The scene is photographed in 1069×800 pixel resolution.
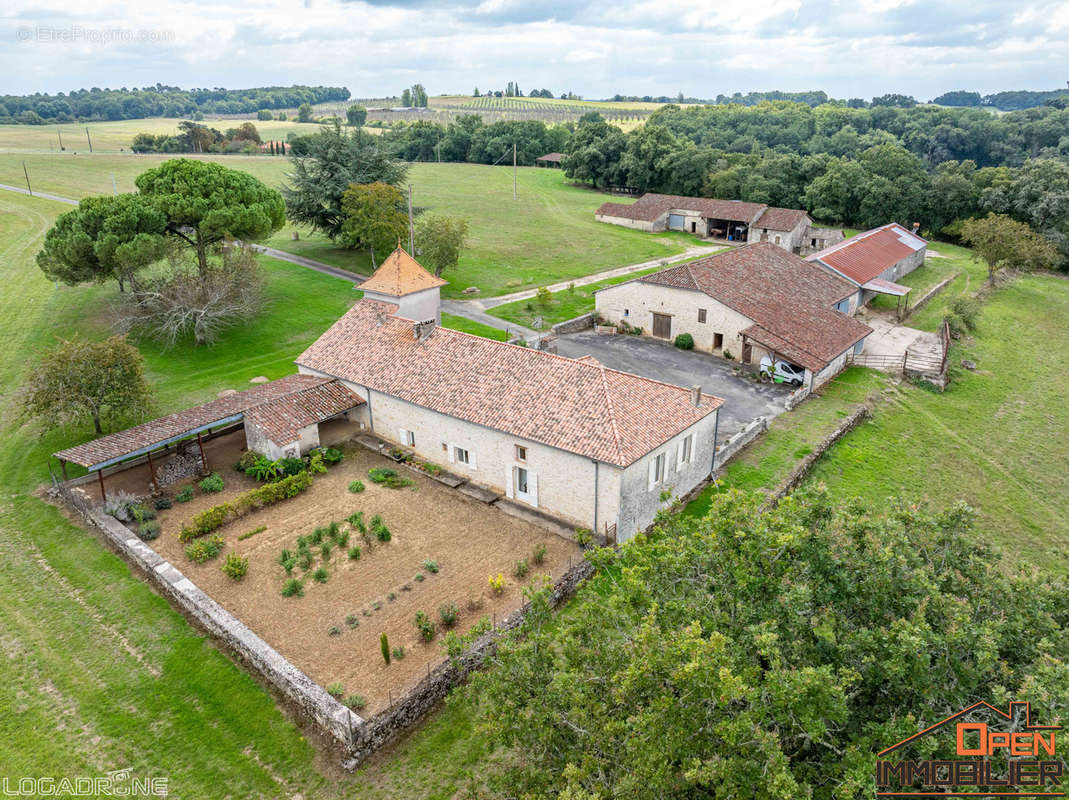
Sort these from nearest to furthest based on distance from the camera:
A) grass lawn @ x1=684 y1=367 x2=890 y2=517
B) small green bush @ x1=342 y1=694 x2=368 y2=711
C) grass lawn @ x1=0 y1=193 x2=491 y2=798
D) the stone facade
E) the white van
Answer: grass lawn @ x1=0 y1=193 x2=491 y2=798 < small green bush @ x1=342 y1=694 x2=368 y2=711 < the stone facade < grass lawn @ x1=684 y1=367 x2=890 y2=517 < the white van

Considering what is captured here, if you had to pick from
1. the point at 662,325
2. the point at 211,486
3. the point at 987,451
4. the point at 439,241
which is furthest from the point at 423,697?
the point at 439,241

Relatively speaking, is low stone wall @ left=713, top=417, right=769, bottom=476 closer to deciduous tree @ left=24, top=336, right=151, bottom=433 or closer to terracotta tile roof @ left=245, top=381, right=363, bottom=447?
terracotta tile roof @ left=245, top=381, right=363, bottom=447

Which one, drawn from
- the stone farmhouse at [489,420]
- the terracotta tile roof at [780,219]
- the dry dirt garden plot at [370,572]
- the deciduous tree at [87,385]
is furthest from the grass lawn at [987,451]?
the terracotta tile roof at [780,219]

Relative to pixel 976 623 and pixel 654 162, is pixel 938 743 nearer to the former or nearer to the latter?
pixel 976 623

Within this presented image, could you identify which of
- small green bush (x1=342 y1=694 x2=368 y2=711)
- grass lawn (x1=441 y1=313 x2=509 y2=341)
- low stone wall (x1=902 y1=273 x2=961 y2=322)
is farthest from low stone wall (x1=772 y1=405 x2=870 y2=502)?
grass lawn (x1=441 y1=313 x2=509 y2=341)

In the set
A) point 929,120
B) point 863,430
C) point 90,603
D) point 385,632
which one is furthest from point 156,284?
point 929,120

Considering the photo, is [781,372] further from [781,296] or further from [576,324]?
[576,324]

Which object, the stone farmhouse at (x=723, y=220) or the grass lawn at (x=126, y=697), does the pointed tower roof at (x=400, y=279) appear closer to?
the grass lawn at (x=126, y=697)
